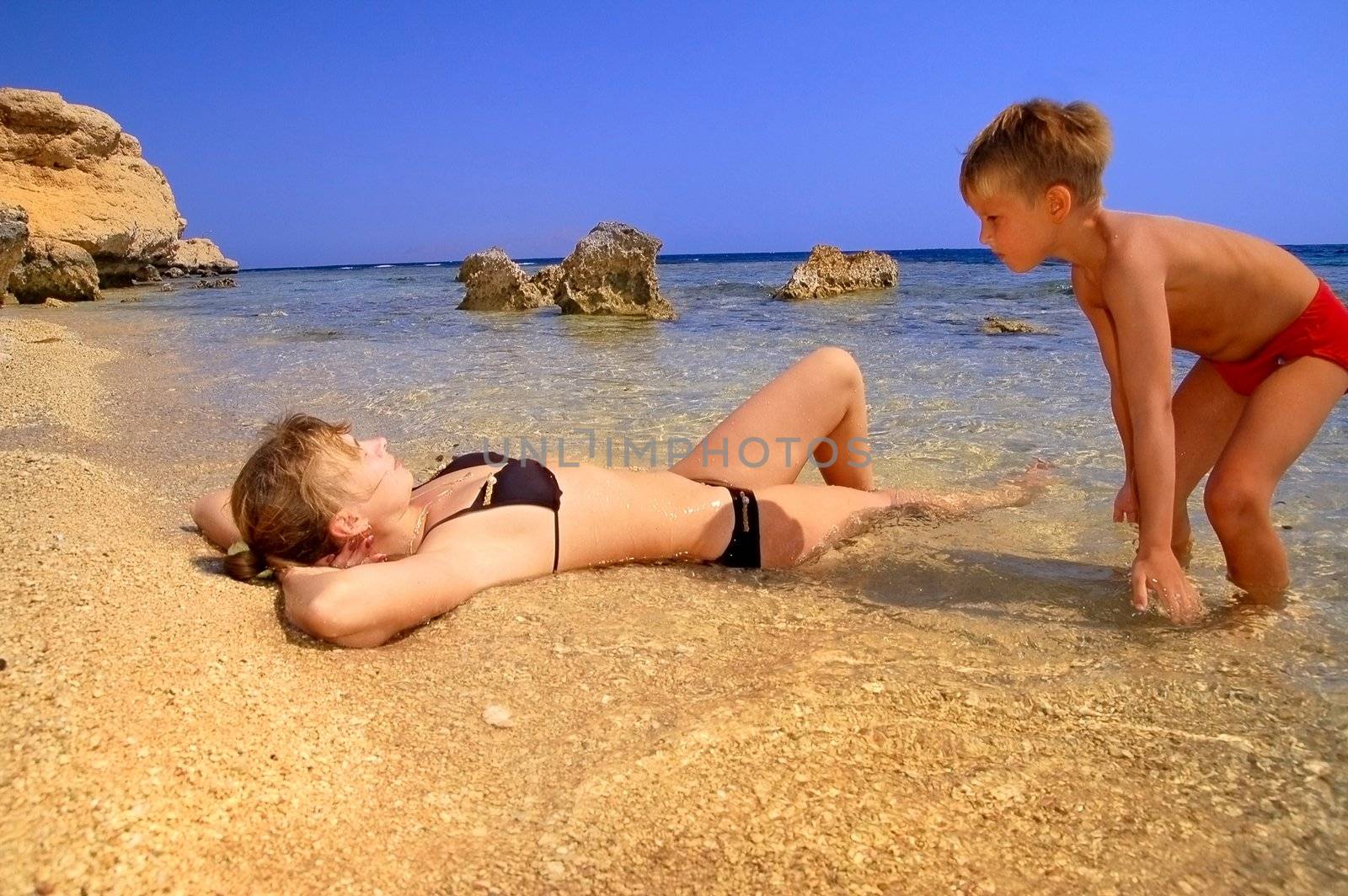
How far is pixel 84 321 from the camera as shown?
12227 millimetres

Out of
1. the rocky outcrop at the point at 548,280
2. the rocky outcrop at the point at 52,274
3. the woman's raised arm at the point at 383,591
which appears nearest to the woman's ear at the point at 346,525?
the woman's raised arm at the point at 383,591

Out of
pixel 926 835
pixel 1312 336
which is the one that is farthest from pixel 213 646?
pixel 1312 336

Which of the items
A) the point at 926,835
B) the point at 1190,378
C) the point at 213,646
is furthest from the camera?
the point at 1190,378

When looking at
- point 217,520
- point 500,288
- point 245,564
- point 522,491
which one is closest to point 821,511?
point 522,491

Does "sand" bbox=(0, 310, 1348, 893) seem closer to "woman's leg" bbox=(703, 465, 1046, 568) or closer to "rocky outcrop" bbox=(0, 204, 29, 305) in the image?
"woman's leg" bbox=(703, 465, 1046, 568)

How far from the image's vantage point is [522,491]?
2.57 metres

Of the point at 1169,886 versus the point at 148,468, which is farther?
the point at 148,468

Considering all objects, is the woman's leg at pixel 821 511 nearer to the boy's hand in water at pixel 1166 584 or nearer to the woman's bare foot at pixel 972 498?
the woman's bare foot at pixel 972 498

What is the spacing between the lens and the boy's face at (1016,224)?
2.56m

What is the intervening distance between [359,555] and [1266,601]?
2.55m

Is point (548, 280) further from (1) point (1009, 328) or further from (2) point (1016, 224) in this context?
(2) point (1016, 224)

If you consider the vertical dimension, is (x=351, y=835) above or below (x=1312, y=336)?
below

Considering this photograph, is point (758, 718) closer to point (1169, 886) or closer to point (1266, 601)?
point (1169, 886)

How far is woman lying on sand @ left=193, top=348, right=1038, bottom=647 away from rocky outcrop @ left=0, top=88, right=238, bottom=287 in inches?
703
